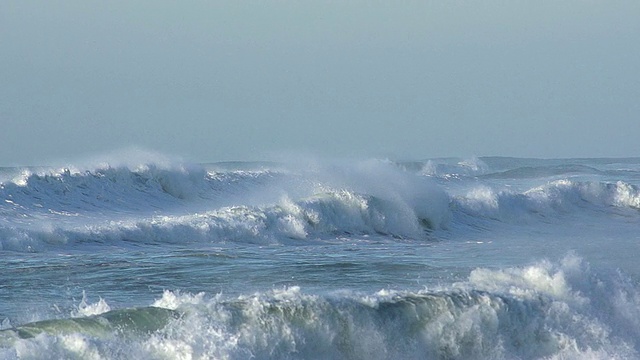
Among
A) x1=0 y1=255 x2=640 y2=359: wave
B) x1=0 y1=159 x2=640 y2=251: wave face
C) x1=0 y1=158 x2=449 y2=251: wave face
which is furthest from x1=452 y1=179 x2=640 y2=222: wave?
x1=0 y1=255 x2=640 y2=359: wave

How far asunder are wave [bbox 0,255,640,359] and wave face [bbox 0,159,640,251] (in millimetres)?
9690

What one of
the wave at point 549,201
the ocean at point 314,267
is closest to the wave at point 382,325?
the ocean at point 314,267

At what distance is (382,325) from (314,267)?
239 inches

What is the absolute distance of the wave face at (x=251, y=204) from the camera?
22.1m

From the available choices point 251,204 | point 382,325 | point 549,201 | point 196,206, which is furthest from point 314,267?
point 549,201

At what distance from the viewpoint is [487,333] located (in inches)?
460

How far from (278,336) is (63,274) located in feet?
21.5

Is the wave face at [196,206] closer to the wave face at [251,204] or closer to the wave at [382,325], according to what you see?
the wave face at [251,204]

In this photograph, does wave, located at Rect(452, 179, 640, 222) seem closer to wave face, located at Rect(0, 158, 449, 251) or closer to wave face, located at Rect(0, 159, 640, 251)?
wave face, located at Rect(0, 159, 640, 251)

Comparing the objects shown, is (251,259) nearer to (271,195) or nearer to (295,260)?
(295,260)

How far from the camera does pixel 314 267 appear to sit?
681 inches

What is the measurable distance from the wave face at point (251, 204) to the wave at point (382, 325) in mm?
9690

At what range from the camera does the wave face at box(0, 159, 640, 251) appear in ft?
72.5

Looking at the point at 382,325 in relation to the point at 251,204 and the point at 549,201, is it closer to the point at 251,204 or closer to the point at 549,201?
the point at 251,204
